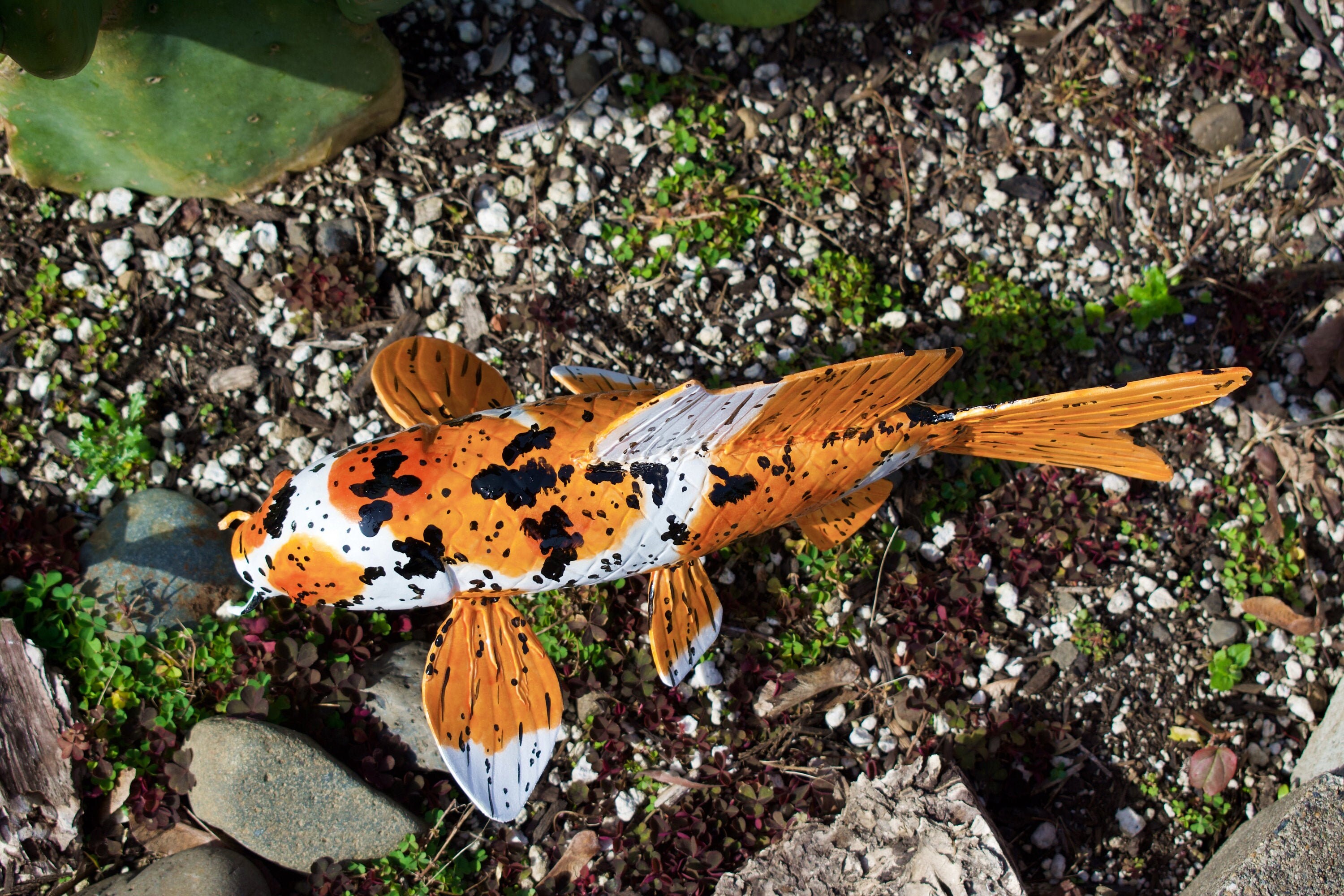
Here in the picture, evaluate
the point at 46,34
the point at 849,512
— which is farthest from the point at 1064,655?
the point at 46,34

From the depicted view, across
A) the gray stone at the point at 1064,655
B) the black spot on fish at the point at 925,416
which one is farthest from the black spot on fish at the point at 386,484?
the gray stone at the point at 1064,655

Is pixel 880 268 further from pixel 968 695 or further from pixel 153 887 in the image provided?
pixel 153 887

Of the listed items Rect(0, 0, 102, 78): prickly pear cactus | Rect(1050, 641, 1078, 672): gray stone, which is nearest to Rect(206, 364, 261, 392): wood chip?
Rect(0, 0, 102, 78): prickly pear cactus

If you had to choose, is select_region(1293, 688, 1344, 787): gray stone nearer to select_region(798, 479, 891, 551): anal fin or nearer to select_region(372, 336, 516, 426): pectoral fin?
select_region(798, 479, 891, 551): anal fin

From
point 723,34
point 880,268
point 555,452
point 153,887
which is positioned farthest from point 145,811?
point 723,34

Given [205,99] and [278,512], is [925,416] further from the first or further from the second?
[205,99]

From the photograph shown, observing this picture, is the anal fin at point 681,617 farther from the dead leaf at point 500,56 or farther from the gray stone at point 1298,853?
the dead leaf at point 500,56
